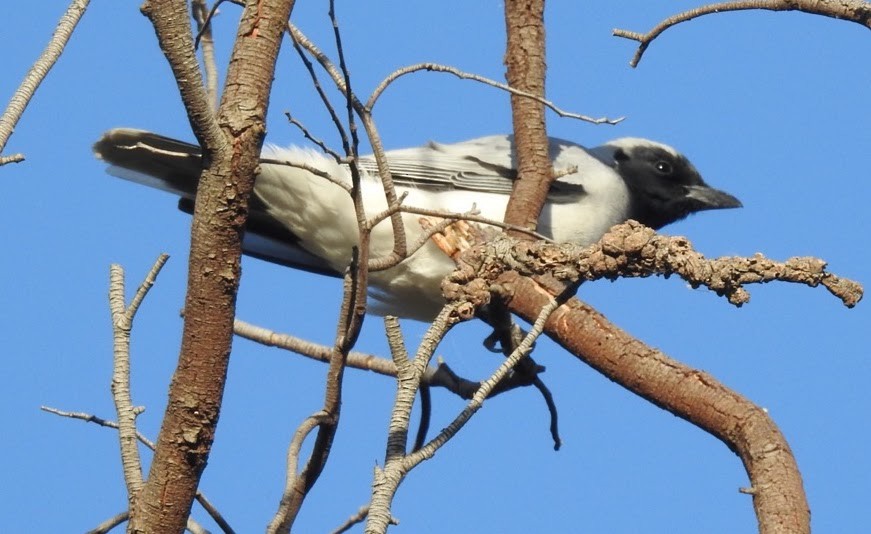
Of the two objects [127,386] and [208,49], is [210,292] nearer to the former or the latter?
[127,386]

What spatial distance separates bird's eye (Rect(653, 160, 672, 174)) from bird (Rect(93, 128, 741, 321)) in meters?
0.40

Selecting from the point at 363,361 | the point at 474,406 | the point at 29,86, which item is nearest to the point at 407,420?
the point at 474,406

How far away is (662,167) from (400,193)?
181 centimetres

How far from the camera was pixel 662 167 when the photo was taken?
6.91 metres

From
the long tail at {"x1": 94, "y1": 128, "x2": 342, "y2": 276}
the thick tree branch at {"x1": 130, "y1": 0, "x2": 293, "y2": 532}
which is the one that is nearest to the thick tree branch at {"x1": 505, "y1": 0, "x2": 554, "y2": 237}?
the long tail at {"x1": 94, "y1": 128, "x2": 342, "y2": 276}

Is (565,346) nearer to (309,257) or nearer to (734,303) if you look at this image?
(734,303)

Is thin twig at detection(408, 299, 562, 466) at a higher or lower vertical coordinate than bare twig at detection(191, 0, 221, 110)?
lower

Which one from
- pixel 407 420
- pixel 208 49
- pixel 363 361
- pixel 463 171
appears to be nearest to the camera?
pixel 407 420

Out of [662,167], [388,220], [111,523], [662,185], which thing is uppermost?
[662,167]

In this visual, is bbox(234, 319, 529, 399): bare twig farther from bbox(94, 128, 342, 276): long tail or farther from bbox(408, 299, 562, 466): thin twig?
bbox(408, 299, 562, 466): thin twig

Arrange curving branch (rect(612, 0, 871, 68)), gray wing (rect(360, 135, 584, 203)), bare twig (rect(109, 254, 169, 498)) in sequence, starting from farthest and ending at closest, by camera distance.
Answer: gray wing (rect(360, 135, 584, 203)), curving branch (rect(612, 0, 871, 68)), bare twig (rect(109, 254, 169, 498))

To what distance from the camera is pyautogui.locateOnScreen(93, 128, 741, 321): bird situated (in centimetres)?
544

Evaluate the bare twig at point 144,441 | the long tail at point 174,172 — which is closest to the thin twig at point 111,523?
the bare twig at point 144,441

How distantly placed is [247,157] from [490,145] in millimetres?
3730
